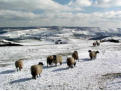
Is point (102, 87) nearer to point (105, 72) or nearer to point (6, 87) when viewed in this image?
point (105, 72)

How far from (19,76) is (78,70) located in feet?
24.2

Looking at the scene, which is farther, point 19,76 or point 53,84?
point 19,76

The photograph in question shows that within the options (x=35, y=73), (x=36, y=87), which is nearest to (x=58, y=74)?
(x=35, y=73)

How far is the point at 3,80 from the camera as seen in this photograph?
19.6 m

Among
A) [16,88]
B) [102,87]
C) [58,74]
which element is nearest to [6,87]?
[16,88]

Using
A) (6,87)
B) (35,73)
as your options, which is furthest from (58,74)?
(6,87)

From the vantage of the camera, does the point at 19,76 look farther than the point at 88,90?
Yes

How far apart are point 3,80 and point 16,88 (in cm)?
374

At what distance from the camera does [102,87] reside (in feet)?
51.3

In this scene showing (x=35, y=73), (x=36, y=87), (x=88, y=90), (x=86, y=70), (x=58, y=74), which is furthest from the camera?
(x=86, y=70)

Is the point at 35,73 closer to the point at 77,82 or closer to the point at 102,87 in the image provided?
the point at 77,82

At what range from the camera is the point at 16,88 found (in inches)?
654

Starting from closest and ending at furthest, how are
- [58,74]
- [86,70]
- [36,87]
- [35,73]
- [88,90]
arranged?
[88,90], [36,87], [35,73], [58,74], [86,70]

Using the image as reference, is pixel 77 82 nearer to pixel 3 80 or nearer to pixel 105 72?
pixel 105 72
